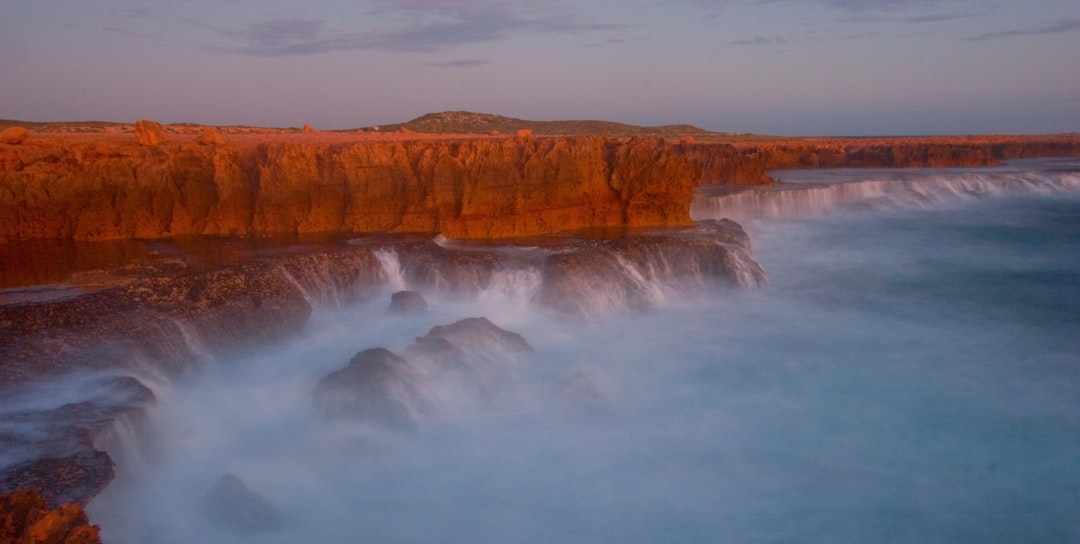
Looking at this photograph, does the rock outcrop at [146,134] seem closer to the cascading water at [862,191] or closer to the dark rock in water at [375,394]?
the dark rock in water at [375,394]

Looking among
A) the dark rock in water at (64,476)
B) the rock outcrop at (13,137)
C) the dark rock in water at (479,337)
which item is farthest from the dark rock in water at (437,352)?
the rock outcrop at (13,137)

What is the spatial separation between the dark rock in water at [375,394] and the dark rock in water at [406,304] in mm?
2765

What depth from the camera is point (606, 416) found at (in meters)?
9.87

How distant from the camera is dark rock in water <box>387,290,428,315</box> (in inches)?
484

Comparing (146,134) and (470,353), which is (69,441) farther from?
(146,134)

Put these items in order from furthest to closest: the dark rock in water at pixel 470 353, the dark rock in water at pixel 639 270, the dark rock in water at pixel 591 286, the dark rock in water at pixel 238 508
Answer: the dark rock in water at pixel 639 270 → the dark rock in water at pixel 591 286 → the dark rock in water at pixel 470 353 → the dark rock in water at pixel 238 508

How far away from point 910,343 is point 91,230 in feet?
52.3

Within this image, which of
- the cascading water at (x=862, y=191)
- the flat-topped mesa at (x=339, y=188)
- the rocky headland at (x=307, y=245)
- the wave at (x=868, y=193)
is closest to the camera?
the rocky headland at (x=307, y=245)

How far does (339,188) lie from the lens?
1705cm

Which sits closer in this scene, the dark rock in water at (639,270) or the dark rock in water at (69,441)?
the dark rock in water at (69,441)

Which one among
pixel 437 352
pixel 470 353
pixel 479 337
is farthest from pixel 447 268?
pixel 437 352

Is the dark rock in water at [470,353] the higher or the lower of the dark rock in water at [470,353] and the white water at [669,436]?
the higher

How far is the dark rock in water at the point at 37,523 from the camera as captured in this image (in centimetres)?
429

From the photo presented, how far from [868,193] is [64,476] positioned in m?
29.2
